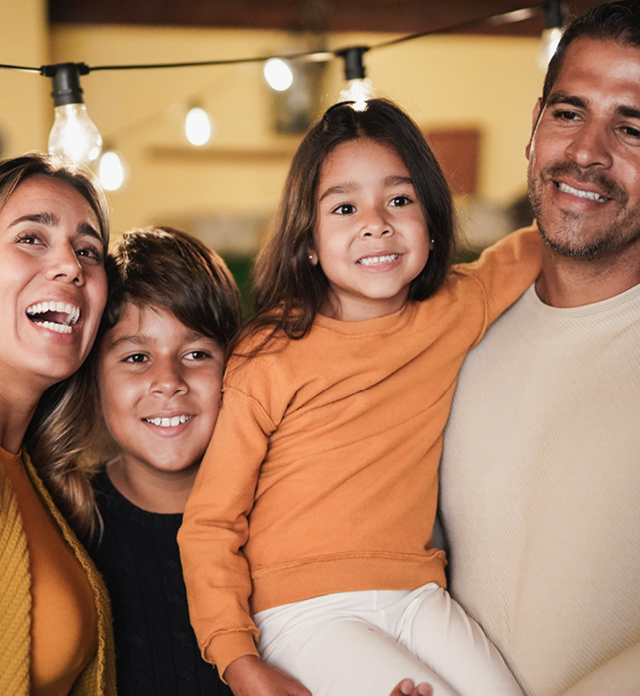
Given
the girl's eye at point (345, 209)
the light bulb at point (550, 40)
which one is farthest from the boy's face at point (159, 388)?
the light bulb at point (550, 40)

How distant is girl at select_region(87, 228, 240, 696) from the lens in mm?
1633

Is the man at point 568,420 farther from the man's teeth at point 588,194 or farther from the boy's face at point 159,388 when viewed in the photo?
the boy's face at point 159,388

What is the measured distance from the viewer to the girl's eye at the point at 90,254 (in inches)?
64.6

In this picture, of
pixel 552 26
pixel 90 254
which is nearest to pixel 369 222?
pixel 90 254

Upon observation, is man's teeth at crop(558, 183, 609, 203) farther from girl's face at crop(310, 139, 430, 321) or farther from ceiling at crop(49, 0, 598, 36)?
ceiling at crop(49, 0, 598, 36)

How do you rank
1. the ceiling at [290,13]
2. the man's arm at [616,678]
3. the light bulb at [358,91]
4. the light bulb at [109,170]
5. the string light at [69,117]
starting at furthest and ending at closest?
the ceiling at [290,13]
the light bulb at [109,170]
the light bulb at [358,91]
the string light at [69,117]
the man's arm at [616,678]

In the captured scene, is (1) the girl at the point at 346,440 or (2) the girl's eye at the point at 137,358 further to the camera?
(2) the girl's eye at the point at 137,358

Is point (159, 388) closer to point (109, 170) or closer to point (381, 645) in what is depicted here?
point (381, 645)

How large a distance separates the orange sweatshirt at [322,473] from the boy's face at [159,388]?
0.11 meters

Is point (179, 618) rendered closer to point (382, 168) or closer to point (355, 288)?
point (355, 288)

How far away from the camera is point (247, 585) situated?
59.4 inches

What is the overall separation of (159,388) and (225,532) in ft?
1.11

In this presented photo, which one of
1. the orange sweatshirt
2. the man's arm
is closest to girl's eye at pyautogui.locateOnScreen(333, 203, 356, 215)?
the orange sweatshirt

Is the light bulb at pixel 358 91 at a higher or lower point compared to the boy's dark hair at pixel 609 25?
lower
